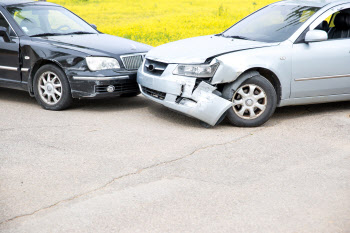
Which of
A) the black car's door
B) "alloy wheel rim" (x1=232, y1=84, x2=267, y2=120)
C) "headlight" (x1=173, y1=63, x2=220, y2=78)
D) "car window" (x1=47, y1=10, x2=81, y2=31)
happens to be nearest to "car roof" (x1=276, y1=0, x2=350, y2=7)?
"alloy wheel rim" (x1=232, y1=84, x2=267, y2=120)

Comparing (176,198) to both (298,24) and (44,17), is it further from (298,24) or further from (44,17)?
(44,17)

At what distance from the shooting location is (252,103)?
7121 mm

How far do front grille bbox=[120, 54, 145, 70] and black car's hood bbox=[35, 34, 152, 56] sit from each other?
0.09 m

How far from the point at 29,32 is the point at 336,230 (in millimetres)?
6191

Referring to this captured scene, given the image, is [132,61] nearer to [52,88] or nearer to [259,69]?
[52,88]

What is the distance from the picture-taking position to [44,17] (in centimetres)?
909

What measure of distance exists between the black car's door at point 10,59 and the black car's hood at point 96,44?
450 millimetres

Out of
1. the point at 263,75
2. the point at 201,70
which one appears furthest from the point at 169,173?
the point at 263,75

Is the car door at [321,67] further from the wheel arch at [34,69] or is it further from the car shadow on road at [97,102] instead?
the wheel arch at [34,69]

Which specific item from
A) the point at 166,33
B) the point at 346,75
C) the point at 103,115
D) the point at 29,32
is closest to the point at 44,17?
the point at 29,32

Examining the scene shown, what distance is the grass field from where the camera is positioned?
18266 millimetres

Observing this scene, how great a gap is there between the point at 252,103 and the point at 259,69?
0.48 meters

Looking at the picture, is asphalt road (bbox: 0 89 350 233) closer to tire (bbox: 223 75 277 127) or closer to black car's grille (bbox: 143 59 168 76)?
tire (bbox: 223 75 277 127)

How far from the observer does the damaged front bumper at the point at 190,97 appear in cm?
684
